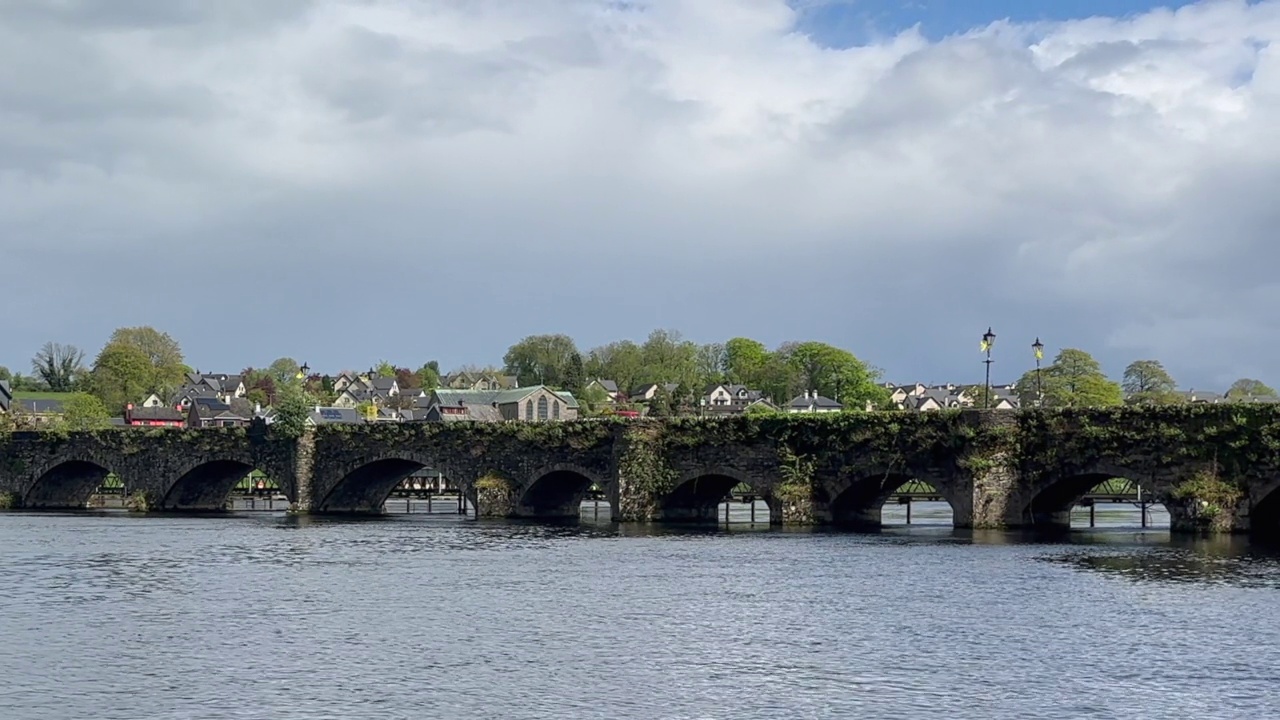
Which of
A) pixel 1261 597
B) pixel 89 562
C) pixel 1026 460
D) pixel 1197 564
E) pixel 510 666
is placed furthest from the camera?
pixel 1026 460

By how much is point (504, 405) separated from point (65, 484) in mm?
77510

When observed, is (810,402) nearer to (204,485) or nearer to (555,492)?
(204,485)

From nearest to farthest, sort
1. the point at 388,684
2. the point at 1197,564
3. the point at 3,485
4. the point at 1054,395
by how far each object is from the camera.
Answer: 1. the point at 388,684
2. the point at 1197,564
3. the point at 3,485
4. the point at 1054,395

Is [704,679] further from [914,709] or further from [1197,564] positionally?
[1197,564]

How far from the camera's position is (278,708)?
2716 cm

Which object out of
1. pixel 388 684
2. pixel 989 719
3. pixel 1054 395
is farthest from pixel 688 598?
pixel 1054 395

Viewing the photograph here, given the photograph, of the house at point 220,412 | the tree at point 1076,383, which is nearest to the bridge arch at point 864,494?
the tree at point 1076,383

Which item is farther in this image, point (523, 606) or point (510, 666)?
point (523, 606)

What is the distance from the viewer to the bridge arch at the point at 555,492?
258 ft

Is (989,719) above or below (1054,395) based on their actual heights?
below

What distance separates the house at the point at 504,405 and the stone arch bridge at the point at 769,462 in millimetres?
75317

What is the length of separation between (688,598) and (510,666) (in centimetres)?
1118

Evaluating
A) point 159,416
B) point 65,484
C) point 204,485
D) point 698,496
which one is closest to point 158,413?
point 159,416

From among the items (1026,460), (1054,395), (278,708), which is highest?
(1054,395)
